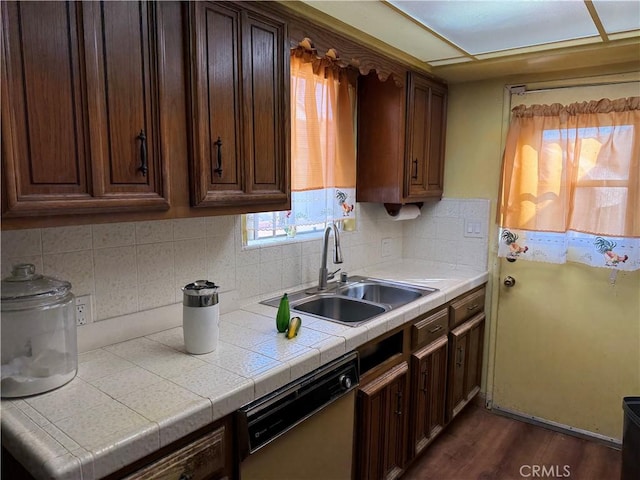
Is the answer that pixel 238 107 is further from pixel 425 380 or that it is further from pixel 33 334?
pixel 425 380

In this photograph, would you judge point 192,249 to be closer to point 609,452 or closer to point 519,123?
point 519,123

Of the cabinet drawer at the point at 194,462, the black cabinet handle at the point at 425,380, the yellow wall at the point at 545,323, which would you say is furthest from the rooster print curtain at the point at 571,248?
the cabinet drawer at the point at 194,462

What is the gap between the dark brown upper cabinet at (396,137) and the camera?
2.53 meters

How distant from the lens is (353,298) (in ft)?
7.35

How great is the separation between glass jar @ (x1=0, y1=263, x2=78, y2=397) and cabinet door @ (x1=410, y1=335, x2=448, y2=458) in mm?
1514

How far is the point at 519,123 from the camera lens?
104 inches

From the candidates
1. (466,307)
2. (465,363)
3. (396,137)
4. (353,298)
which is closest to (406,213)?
(396,137)

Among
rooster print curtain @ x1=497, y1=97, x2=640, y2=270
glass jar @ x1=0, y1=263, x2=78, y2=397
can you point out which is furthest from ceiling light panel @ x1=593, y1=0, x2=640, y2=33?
glass jar @ x1=0, y1=263, x2=78, y2=397

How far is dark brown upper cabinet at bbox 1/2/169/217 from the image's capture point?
3.30 feet

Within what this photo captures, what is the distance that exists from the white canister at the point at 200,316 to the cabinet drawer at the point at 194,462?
1.07ft

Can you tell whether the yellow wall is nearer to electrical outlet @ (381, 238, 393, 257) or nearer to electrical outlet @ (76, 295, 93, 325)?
electrical outlet @ (381, 238, 393, 257)

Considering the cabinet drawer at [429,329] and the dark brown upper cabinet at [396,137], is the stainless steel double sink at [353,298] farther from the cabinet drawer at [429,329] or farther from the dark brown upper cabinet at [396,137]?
the dark brown upper cabinet at [396,137]

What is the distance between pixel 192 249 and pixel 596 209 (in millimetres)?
2155

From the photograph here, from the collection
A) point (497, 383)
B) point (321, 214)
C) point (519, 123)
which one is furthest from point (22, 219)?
point (497, 383)
